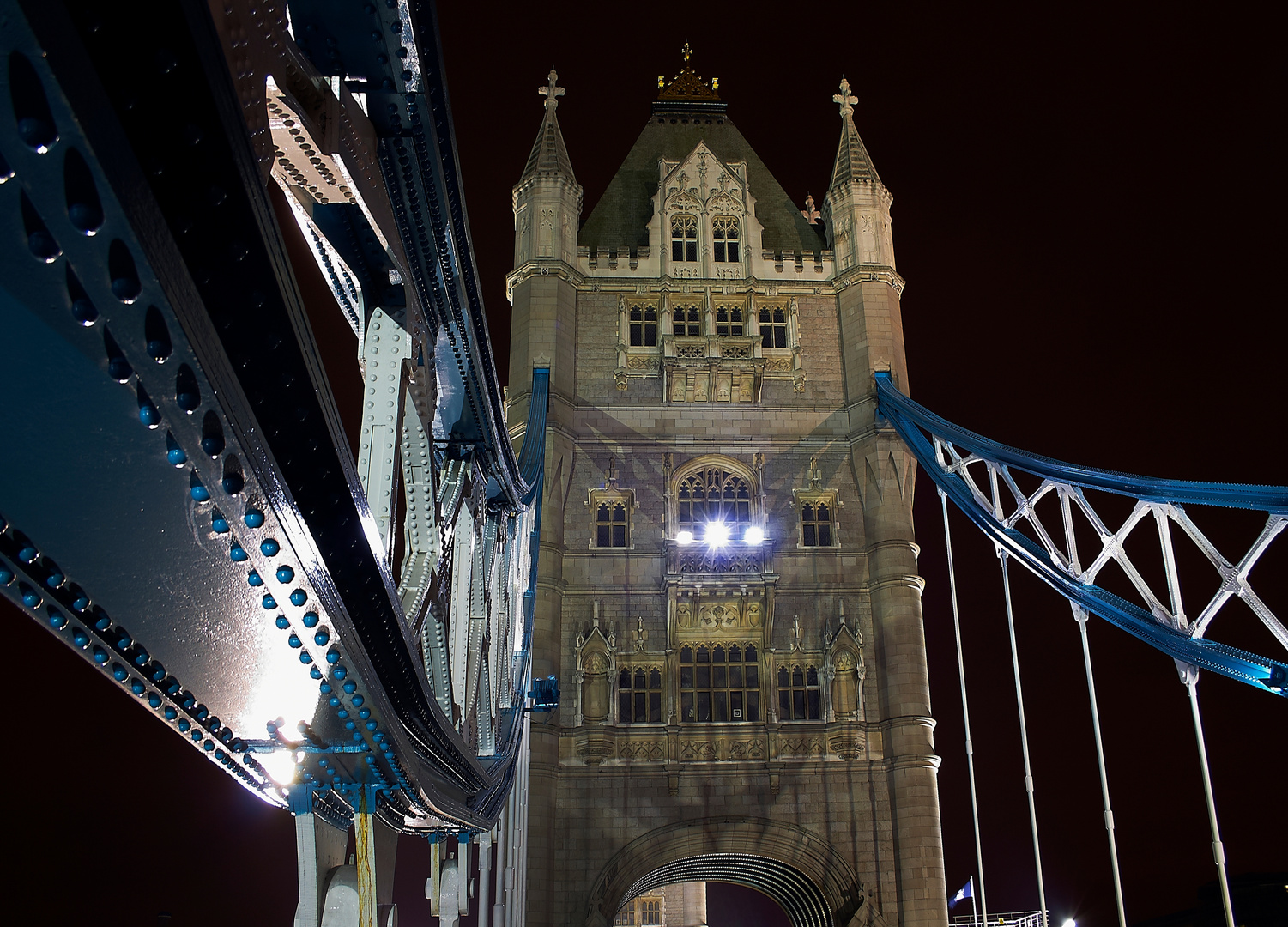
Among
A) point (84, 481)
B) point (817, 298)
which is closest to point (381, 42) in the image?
point (84, 481)

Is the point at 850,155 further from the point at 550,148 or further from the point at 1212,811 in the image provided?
the point at 1212,811

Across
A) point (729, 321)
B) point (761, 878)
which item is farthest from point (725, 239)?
point (761, 878)

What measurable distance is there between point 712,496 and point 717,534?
127 centimetres

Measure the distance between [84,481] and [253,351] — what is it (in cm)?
44

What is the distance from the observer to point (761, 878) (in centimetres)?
2428

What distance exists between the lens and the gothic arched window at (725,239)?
26578mm

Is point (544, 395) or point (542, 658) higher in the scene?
point (544, 395)

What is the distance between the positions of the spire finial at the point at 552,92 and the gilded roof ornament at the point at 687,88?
4.26 metres

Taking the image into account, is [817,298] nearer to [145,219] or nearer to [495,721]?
[495,721]

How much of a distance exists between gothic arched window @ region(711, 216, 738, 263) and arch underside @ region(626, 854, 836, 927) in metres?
13.3

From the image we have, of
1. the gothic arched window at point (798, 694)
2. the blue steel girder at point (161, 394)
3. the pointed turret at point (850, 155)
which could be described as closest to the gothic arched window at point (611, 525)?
the gothic arched window at point (798, 694)

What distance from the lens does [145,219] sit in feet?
6.10

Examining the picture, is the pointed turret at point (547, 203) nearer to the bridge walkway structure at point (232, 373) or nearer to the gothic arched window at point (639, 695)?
the gothic arched window at point (639, 695)

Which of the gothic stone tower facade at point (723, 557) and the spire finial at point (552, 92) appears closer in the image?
the gothic stone tower facade at point (723, 557)
